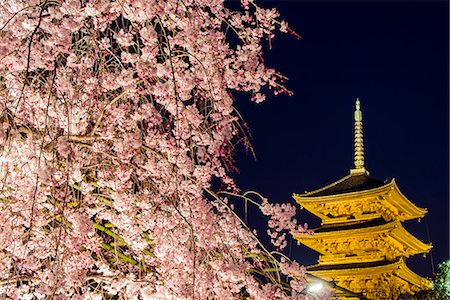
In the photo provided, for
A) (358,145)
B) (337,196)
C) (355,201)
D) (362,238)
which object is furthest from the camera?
(358,145)

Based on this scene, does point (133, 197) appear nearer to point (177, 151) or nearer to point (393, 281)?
point (177, 151)

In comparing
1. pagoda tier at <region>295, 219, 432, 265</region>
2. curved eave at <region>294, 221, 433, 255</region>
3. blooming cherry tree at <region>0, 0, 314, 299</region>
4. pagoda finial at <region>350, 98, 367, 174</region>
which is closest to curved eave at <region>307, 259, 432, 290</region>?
pagoda tier at <region>295, 219, 432, 265</region>

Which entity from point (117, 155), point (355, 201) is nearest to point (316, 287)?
point (117, 155)

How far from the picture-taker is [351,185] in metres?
22.4

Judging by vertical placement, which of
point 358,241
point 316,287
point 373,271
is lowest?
point 316,287

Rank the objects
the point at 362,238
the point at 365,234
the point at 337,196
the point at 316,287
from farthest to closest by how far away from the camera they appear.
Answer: the point at 337,196 → the point at 362,238 → the point at 365,234 → the point at 316,287

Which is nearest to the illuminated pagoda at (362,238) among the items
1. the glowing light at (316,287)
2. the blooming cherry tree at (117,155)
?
the glowing light at (316,287)

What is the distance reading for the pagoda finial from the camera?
77.3 feet

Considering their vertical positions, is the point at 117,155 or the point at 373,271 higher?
the point at 373,271

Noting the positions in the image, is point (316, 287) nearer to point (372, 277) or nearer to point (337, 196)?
point (372, 277)

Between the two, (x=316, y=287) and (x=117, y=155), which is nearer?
(x=117, y=155)

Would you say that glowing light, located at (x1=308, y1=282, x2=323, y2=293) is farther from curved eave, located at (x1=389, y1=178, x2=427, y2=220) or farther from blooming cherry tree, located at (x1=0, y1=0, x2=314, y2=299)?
curved eave, located at (x1=389, y1=178, x2=427, y2=220)

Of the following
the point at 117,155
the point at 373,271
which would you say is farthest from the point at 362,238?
the point at 117,155

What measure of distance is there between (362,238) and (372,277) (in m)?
1.42
